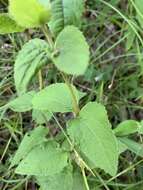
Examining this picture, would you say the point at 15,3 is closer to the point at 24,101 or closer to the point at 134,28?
the point at 24,101

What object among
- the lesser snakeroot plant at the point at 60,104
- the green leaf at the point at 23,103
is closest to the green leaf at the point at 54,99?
the lesser snakeroot plant at the point at 60,104

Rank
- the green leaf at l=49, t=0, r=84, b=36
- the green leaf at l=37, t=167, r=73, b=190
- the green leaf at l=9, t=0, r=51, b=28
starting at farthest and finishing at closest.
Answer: the green leaf at l=37, t=167, r=73, b=190, the green leaf at l=49, t=0, r=84, b=36, the green leaf at l=9, t=0, r=51, b=28

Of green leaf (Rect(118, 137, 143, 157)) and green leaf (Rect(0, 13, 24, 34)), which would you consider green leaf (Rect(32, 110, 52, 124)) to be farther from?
green leaf (Rect(0, 13, 24, 34))

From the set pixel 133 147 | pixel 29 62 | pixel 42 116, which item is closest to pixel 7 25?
pixel 29 62

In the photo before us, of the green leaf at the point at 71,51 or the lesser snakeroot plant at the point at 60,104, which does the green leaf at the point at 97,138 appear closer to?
the lesser snakeroot plant at the point at 60,104

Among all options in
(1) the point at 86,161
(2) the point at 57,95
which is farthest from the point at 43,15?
(1) the point at 86,161

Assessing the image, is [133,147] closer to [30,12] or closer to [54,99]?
[54,99]

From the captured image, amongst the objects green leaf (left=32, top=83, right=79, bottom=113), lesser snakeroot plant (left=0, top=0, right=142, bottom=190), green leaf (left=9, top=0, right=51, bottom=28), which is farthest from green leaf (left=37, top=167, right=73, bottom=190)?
green leaf (left=9, top=0, right=51, bottom=28)
